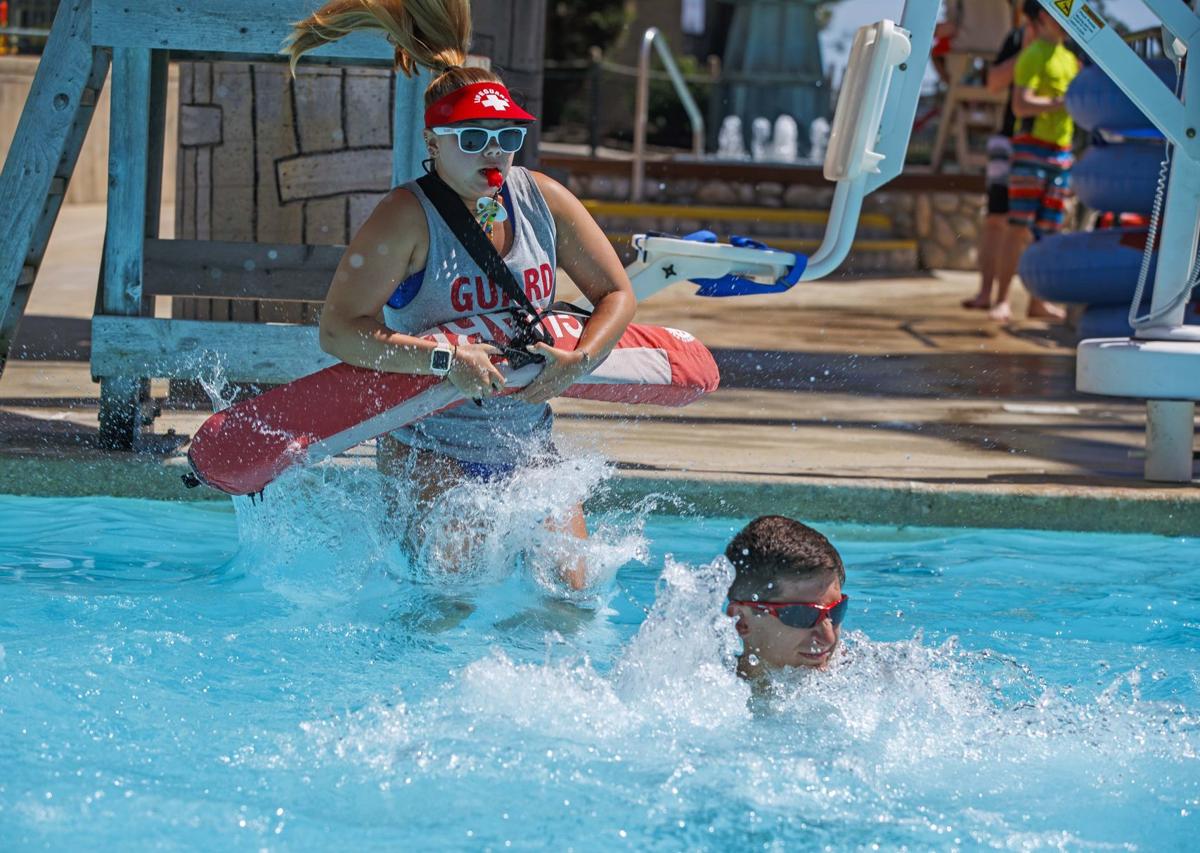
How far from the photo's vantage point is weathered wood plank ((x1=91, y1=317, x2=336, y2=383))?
18.7 feet

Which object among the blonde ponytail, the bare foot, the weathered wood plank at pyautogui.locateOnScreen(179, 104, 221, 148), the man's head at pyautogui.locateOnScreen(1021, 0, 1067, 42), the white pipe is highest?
the man's head at pyautogui.locateOnScreen(1021, 0, 1067, 42)

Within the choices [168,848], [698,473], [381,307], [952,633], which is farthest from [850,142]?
[168,848]

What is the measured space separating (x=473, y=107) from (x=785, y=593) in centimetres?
144

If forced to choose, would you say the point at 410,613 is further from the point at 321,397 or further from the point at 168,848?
the point at 168,848

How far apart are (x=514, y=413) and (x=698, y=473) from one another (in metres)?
1.58

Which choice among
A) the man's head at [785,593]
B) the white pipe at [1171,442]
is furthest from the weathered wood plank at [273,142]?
the man's head at [785,593]

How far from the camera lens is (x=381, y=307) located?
13.6 ft

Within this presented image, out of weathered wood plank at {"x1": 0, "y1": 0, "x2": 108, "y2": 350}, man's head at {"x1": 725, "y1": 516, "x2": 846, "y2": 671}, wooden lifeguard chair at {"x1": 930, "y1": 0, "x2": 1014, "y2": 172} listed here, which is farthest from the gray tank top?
wooden lifeguard chair at {"x1": 930, "y1": 0, "x2": 1014, "y2": 172}

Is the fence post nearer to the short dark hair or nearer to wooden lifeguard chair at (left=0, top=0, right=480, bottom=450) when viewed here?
wooden lifeguard chair at (left=0, top=0, right=480, bottom=450)

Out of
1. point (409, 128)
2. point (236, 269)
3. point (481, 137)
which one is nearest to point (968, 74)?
point (236, 269)

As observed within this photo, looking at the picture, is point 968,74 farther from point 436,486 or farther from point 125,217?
point 436,486

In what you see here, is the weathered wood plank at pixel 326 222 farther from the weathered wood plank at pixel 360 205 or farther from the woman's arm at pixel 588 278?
the woman's arm at pixel 588 278

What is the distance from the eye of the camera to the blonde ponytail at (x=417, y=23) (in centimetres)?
421

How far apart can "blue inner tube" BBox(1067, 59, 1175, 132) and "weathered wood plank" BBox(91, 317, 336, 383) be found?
5.21 metres
